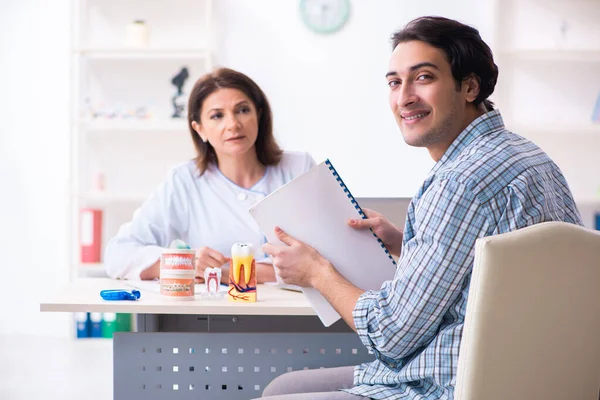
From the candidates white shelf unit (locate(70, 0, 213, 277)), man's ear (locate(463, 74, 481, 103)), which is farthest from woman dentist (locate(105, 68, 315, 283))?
white shelf unit (locate(70, 0, 213, 277))

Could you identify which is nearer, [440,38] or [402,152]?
[440,38]

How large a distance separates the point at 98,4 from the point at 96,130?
31.4 inches

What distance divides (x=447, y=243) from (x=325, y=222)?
1.48 feet

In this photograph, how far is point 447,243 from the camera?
3.88ft

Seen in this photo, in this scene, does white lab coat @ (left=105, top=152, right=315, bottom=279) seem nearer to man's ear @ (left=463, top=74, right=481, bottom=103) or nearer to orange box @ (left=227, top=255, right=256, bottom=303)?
orange box @ (left=227, top=255, right=256, bottom=303)

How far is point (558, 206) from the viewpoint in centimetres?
127

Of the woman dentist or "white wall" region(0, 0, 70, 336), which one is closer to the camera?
the woman dentist

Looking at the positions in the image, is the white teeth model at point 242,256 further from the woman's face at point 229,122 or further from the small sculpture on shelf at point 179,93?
the small sculpture on shelf at point 179,93

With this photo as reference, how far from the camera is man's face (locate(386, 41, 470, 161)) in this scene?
1413 mm

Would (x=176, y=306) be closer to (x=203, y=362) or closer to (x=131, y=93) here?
(x=203, y=362)

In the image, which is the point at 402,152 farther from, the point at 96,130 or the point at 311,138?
the point at 96,130

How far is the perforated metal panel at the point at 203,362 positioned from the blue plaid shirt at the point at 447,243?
1.84ft

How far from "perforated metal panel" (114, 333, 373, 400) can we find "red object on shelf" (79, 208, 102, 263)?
271 cm

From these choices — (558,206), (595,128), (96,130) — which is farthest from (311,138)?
(558,206)
